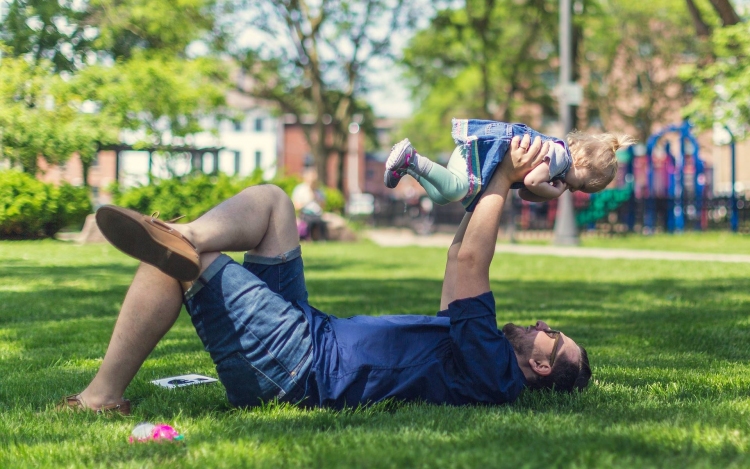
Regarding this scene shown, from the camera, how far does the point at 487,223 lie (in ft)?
11.3

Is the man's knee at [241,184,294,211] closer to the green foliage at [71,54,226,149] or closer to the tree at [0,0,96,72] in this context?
the tree at [0,0,96,72]

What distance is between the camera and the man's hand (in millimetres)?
3637

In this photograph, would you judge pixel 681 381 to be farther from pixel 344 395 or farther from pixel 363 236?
pixel 363 236

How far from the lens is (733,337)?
5.83 meters

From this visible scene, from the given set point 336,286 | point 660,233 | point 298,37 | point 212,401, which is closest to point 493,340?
point 212,401

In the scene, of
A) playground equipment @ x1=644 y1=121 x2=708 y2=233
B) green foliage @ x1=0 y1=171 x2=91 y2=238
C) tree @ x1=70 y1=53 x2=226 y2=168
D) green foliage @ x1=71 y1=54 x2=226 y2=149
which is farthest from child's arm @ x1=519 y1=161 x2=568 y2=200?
playground equipment @ x1=644 y1=121 x2=708 y2=233

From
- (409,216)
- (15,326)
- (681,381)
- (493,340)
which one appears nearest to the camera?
(493,340)

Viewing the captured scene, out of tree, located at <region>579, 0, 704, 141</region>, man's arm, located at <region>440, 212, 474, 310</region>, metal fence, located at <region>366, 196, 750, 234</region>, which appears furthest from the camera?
tree, located at <region>579, 0, 704, 141</region>

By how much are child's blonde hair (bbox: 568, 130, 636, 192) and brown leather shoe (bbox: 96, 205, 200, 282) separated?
182cm

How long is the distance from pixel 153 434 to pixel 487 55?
1081 inches

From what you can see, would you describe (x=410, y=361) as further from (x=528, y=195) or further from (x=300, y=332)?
(x=528, y=195)

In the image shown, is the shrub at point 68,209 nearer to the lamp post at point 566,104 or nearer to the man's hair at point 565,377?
the man's hair at point 565,377

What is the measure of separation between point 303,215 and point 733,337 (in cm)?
1349

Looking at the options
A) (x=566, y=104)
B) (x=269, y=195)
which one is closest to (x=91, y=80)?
(x=269, y=195)
